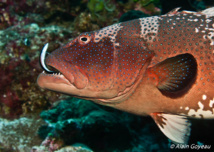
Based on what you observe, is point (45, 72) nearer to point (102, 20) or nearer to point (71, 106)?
point (71, 106)

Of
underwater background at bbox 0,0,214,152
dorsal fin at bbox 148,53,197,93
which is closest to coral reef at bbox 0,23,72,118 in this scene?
underwater background at bbox 0,0,214,152

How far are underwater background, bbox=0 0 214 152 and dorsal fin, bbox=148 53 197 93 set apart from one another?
170 centimetres

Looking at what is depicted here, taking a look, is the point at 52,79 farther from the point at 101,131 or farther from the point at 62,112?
the point at 62,112

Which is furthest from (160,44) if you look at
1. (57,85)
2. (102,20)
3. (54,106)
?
(102,20)

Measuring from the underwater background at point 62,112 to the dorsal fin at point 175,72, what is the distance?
1702mm

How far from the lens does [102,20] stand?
6.30 metres

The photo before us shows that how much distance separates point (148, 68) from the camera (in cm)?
242

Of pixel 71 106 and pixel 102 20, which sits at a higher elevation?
pixel 102 20

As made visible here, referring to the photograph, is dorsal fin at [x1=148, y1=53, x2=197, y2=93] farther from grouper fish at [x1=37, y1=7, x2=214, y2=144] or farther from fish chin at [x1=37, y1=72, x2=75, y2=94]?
fish chin at [x1=37, y1=72, x2=75, y2=94]

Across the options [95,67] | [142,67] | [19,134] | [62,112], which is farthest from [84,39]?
[19,134]

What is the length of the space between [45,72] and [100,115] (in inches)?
75.8

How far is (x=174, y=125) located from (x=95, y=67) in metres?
1.53

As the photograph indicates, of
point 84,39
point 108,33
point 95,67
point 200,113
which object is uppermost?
point 108,33

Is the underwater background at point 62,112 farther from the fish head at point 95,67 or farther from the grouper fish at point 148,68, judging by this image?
the fish head at point 95,67
